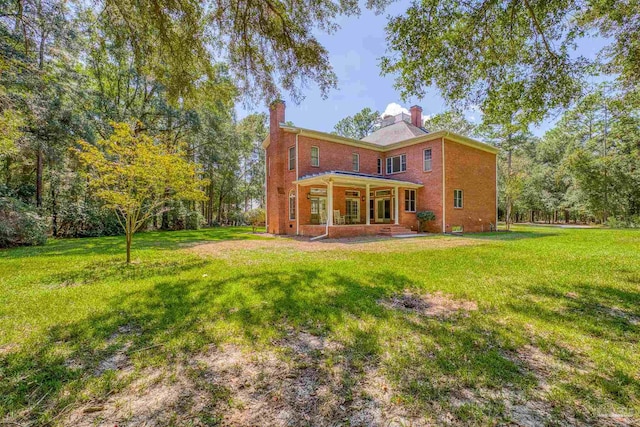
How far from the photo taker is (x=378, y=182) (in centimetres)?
1528

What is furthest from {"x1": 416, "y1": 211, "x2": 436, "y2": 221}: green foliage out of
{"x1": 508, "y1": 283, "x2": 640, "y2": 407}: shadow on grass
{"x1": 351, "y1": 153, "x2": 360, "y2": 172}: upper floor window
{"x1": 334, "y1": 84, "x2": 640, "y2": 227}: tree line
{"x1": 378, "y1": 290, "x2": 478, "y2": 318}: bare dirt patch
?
{"x1": 378, "y1": 290, "x2": 478, "y2": 318}: bare dirt patch

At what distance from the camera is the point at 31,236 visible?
11336 millimetres

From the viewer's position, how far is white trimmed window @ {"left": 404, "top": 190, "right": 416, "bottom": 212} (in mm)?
17500

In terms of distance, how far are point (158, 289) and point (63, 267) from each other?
3.99m

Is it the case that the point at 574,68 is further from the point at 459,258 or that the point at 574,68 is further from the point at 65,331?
the point at 65,331

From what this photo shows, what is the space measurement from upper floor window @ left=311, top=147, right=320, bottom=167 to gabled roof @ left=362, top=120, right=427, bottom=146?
5915mm

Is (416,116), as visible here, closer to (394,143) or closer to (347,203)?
(394,143)

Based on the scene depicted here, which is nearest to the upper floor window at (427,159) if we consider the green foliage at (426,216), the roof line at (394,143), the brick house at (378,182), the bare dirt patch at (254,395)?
the brick house at (378,182)

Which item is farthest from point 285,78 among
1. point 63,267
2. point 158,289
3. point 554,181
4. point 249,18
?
point 554,181

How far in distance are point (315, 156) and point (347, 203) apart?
397 centimetres

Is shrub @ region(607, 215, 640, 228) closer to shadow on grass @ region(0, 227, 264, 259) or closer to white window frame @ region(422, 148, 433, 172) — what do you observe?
white window frame @ region(422, 148, 433, 172)

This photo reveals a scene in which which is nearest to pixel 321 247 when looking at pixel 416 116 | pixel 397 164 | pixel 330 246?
pixel 330 246

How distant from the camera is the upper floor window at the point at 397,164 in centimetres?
1857

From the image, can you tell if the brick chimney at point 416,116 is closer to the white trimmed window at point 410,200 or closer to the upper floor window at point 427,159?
the upper floor window at point 427,159
